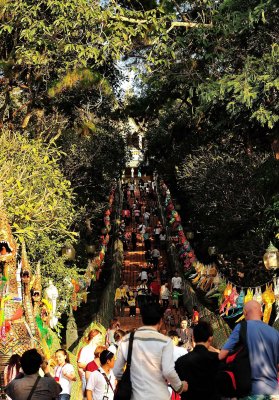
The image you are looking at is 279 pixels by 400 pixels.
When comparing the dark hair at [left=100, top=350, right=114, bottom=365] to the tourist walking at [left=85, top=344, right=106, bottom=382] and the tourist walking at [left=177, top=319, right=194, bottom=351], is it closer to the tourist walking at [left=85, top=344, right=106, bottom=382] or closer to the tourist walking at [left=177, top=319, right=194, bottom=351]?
the tourist walking at [left=85, top=344, right=106, bottom=382]

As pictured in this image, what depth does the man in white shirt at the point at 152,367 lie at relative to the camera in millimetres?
6809

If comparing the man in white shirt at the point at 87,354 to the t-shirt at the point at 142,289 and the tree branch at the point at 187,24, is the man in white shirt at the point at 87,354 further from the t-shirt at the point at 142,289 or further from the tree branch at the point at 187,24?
the t-shirt at the point at 142,289

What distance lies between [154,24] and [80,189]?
69.3ft

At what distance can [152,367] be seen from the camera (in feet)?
22.5

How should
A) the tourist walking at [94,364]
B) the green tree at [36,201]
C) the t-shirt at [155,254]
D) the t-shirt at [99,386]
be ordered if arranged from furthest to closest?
the t-shirt at [155,254] < the green tree at [36,201] < the tourist walking at [94,364] < the t-shirt at [99,386]

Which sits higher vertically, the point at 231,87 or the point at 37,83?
→ the point at 37,83

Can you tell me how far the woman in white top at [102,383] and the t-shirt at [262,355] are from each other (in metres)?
3.06

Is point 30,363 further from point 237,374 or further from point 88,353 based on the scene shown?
point 88,353

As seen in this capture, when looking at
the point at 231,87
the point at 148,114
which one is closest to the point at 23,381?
the point at 231,87

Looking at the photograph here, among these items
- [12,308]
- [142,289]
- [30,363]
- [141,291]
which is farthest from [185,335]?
[142,289]

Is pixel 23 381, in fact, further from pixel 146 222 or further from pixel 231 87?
pixel 146 222

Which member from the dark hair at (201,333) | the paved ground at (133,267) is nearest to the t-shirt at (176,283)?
the paved ground at (133,267)

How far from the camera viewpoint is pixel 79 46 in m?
20.5

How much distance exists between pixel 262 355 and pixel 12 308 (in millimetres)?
6766
